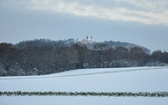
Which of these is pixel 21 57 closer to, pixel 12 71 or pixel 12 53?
pixel 12 53

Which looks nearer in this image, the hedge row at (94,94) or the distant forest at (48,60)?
the hedge row at (94,94)

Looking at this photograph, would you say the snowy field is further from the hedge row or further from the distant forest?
the distant forest

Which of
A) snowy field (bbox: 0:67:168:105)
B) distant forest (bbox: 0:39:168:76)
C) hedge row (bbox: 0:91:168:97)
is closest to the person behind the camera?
snowy field (bbox: 0:67:168:105)

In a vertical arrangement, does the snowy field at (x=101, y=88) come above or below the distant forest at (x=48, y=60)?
below

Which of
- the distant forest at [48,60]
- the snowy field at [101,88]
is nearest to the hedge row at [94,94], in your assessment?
the snowy field at [101,88]

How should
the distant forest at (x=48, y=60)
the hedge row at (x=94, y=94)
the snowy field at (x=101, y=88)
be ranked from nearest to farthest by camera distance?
1. the snowy field at (x=101, y=88)
2. the hedge row at (x=94, y=94)
3. the distant forest at (x=48, y=60)

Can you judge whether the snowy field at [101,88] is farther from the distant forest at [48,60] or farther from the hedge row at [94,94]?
the distant forest at [48,60]

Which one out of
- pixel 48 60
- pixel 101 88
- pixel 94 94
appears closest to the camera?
pixel 94 94

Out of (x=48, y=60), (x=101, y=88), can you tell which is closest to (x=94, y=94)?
(x=101, y=88)

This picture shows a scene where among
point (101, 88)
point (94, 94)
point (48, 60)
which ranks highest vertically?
point (48, 60)

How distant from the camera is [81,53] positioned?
88500mm

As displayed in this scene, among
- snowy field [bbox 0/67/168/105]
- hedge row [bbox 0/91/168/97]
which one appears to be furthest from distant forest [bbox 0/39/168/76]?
hedge row [bbox 0/91/168/97]

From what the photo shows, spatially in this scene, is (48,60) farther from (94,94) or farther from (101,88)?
(94,94)

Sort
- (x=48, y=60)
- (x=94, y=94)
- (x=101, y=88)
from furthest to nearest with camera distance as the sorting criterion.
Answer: (x=48, y=60) → (x=101, y=88) → (x=94, y=94)
